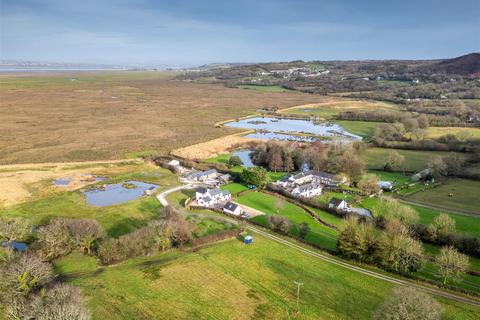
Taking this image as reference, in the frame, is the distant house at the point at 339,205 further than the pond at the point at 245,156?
No

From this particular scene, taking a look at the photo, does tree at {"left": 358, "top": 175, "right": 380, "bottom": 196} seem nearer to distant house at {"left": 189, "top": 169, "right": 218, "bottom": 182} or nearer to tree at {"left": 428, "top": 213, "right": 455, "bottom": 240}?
tree at {"left": 428, "top": 213, "right": 455, "bottom": 240}

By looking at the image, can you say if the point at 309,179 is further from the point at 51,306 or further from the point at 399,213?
the point at 51,306

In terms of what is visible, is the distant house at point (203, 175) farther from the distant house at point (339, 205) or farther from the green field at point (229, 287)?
the green field at point (229, 287)

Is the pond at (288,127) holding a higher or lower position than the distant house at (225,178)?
lower

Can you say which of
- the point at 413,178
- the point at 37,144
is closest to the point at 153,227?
the point at 413,178

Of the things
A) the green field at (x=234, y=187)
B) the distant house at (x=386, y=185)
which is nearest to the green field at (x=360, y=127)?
the distant house at (x=386, y=185)

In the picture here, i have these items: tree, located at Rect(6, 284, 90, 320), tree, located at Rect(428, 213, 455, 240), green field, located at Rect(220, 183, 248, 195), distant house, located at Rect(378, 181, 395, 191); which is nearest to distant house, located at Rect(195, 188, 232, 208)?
green field, located at Rect(220, 183, 248, 195)

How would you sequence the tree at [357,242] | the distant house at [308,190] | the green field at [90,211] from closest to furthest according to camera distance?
the tree at [357,242] < the green field at [90,211] < the distant house at [308,190]

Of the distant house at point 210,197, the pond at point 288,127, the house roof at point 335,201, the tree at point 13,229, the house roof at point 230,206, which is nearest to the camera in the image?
the tree at point 13,229
